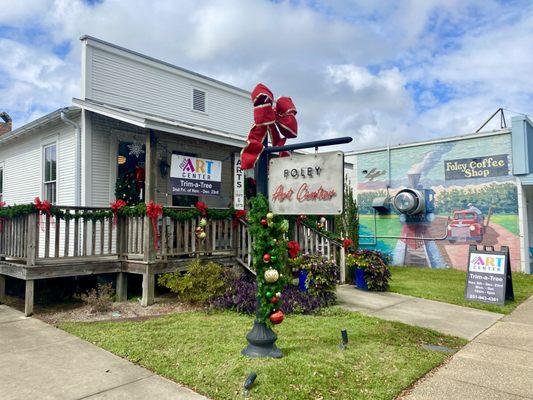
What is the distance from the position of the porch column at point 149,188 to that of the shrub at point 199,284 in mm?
601

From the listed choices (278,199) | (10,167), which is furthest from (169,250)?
(10,167)

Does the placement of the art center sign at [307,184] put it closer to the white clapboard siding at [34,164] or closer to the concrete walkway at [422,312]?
the concrete walkway at [422,312]

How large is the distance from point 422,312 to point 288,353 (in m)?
3.51

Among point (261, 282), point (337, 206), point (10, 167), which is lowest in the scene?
point (261, 282)

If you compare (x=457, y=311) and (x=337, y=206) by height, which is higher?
(x=337, y=206)

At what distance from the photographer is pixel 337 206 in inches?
160

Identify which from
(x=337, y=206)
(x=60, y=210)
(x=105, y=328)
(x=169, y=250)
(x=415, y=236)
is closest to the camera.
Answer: (x=337, y=206)

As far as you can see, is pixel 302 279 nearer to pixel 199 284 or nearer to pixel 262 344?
pixel 199 284

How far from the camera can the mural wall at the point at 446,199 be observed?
12.9m

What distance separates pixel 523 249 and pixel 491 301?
5.59 m

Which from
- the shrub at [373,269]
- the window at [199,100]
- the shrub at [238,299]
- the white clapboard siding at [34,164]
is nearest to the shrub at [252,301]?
the shrub at [238,299]

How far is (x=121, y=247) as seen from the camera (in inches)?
317

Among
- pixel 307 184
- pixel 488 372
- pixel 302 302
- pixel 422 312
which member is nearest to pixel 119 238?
pixel 302 302

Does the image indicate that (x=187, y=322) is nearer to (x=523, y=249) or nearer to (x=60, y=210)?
(x=60, y=210)
